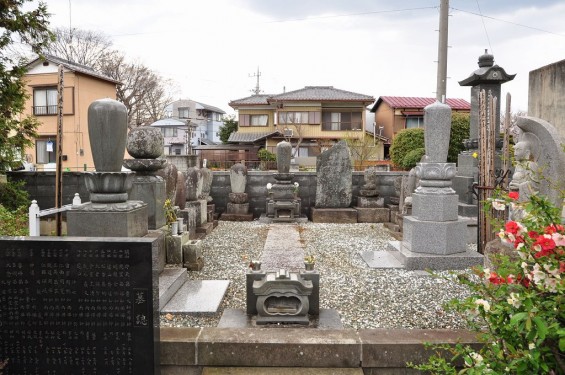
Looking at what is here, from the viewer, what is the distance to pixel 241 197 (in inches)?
409

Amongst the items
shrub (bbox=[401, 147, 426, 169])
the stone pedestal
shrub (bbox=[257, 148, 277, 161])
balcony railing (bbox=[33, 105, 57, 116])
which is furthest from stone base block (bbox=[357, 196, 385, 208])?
A: balcony railing (bbox=[33, 105, 57, 116])

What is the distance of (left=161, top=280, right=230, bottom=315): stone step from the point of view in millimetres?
3912

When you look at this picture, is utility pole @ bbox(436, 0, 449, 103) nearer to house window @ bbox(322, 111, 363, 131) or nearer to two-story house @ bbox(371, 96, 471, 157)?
house window @ bbox(322, 111, 363, 131)

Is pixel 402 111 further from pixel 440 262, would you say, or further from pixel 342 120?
pixel 440 262

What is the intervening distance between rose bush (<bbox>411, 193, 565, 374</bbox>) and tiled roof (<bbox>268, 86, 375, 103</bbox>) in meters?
27.5

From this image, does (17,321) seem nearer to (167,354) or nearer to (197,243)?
(167,354)

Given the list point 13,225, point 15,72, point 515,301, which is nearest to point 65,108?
point 15,72

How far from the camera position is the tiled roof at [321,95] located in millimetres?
28609

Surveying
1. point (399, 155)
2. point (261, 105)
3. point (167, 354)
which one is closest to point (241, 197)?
point (167, 354)

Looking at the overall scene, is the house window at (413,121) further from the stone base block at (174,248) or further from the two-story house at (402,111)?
the stone base block at (174,248)

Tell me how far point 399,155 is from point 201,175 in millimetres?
12642

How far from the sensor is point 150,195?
5.16 m

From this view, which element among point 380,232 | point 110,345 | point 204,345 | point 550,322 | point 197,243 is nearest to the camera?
point 550,322

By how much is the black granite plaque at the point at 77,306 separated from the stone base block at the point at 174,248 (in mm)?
2391
